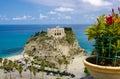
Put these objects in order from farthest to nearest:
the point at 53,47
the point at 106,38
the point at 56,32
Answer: the point at 56,32 → the point at 53,47 → the point at 106,38

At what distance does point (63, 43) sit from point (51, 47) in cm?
419

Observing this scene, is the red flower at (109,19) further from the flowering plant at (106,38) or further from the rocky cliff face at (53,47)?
the rocky cliff face at (53,47)

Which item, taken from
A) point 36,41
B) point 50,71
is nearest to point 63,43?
point 36,41

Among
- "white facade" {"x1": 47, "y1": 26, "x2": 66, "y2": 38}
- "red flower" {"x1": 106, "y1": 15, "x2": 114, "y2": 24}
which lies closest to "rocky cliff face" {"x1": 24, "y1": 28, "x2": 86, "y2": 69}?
"white facade" {"x1": 47, "y1": 26, "x2": 66, "y2": 38}

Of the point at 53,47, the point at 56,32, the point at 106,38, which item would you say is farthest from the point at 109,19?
the point at 56,32

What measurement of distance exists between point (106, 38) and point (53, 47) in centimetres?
5053

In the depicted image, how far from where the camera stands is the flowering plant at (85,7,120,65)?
4.77 m

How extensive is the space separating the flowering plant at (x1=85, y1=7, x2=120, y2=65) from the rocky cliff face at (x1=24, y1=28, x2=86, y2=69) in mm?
47871

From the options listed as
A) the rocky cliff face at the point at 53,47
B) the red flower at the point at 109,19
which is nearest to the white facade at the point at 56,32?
the rocky cliff face at the point at 53,47

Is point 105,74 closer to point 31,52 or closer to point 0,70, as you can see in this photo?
point 0,70

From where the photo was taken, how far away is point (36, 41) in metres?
60.7

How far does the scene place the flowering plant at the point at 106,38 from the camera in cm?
477

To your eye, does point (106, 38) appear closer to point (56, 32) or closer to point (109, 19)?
point (109, 19)

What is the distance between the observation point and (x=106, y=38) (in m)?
4.83
